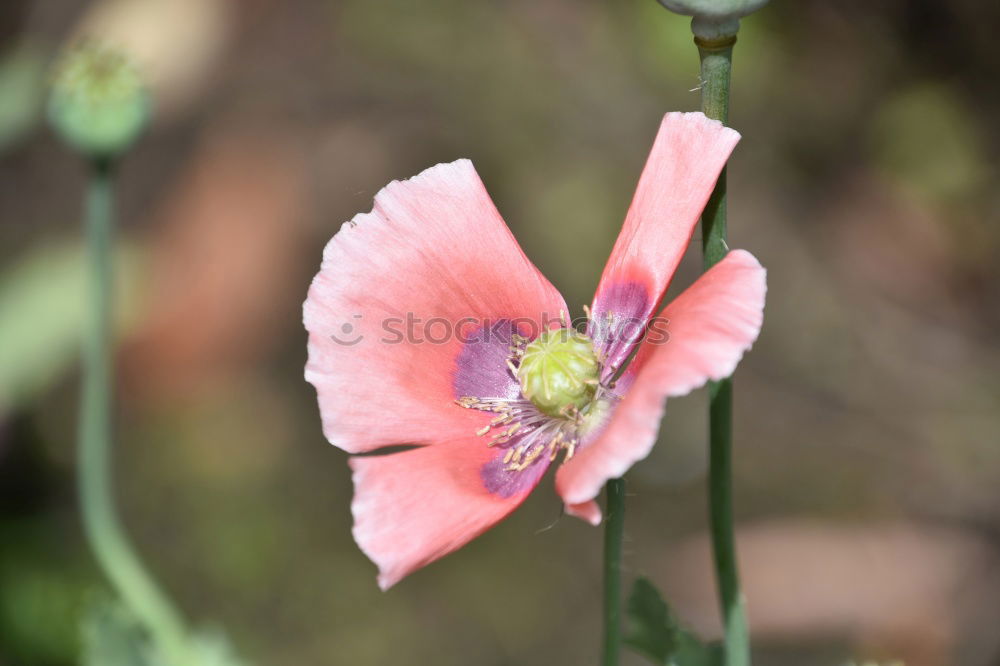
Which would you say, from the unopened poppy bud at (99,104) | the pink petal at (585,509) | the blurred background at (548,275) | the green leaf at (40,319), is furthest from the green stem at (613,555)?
the green leaf at (40,319)

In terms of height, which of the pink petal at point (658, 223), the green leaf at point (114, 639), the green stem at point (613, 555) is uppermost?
the pink petal at point (658, 223)

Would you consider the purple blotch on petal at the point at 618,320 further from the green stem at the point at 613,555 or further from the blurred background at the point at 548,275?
the blurred background at the point at 548,275

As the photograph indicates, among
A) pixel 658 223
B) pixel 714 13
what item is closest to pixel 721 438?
pixel 658 223

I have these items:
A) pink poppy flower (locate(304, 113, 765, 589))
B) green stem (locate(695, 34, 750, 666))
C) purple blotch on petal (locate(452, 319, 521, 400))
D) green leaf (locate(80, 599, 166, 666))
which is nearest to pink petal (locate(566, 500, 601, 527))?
→ pink poppy flower (locate(304, 113, 765, 589))

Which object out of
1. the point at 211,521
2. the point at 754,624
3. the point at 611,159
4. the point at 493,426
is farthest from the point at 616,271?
the point at 611,159

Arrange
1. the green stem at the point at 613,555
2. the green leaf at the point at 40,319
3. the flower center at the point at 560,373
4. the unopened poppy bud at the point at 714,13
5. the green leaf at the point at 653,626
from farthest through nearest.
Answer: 1. the green leaf at the point at 40,319
2. the flower center at the point at 560,373
3. the green leaf at the point at 653,626
4. the green stem at the point at 613,555
5. the unopened poppy bud at the point at 714,13

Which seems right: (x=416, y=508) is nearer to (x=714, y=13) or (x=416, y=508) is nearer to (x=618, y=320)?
(x=618, y=320)

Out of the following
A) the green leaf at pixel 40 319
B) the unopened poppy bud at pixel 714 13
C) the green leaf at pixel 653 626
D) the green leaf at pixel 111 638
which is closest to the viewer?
the unopened poppy bud at pixel 714 13

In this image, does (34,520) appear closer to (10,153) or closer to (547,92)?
(10,153)
